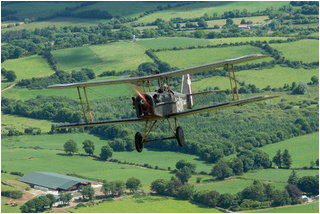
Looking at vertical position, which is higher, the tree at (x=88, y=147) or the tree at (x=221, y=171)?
the tree at (x=88, y=147)

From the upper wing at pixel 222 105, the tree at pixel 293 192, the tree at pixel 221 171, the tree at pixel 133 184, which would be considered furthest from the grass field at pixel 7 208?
the upper wing at pixel 222 105

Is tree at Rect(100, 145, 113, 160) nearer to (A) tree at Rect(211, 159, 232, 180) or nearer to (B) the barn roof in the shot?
(B) the barn roof

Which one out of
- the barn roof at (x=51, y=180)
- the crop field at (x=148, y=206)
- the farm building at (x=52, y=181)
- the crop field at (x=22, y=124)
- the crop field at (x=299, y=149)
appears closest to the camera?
the crop field at (x=148, y=206)

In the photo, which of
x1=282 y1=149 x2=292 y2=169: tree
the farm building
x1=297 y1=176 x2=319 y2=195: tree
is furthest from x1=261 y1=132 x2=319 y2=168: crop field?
the farm building

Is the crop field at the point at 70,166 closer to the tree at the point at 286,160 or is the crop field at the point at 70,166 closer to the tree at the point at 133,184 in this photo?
the tree at the point at 133,184

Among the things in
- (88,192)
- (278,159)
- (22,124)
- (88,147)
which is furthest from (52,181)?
(278,159)

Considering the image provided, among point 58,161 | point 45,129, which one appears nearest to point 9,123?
point 45,129
